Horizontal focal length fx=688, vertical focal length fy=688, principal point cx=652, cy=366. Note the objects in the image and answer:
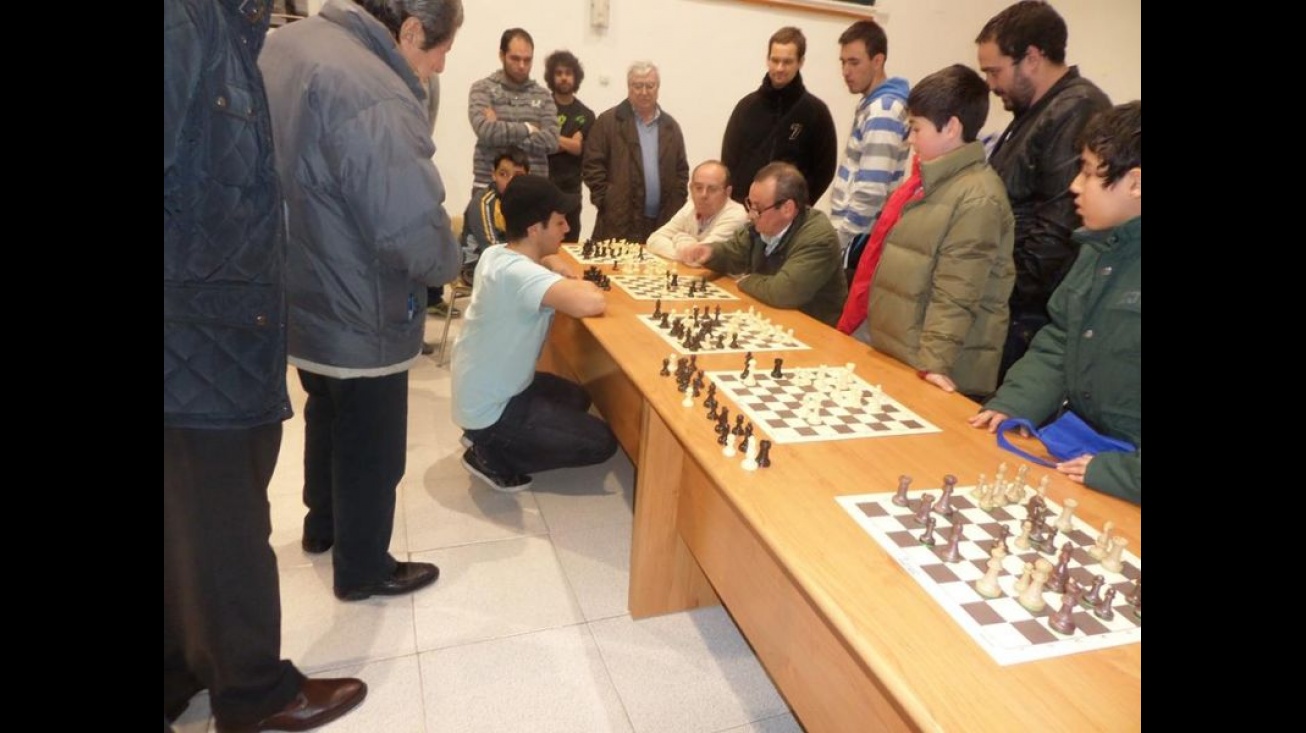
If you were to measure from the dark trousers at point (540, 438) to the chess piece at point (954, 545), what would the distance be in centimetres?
188

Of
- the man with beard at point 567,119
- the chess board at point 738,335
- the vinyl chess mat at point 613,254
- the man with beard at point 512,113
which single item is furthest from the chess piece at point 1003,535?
the man with beard at point 567,119

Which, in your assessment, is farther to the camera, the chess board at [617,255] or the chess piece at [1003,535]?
the chess board at [617,255]

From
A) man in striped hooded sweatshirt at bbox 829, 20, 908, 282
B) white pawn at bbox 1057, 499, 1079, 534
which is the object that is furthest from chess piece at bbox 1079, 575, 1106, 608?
man in striped hooded sweatshirt at bbox 829, 20, 908, 282

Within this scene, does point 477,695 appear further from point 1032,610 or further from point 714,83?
point 714,83

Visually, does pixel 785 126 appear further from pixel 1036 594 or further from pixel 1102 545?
pixel 1036 594

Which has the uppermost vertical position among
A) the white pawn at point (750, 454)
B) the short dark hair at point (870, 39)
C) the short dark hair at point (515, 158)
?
the short dark hair at point (870, 39)

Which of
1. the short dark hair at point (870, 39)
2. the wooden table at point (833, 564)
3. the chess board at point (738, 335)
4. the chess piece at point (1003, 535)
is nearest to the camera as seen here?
the wooden table at point (833, 564)

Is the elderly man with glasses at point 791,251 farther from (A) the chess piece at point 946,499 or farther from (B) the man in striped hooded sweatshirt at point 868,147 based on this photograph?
(A) the chess piece at point 946,499

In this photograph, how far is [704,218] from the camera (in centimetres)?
398

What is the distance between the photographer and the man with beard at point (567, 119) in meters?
5.29

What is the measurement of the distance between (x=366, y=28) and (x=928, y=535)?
5.96 ft

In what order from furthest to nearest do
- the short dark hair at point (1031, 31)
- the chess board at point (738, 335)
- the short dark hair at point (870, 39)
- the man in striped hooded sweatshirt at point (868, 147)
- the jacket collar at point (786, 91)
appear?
the jacket collar at point (786, 91) < the short dark hair at point (870, 39) < the man in striped hooded sweatshirt at point (868, 147) < the short dark hair at point (1031, 31) < the chess board at point (738, 335)
